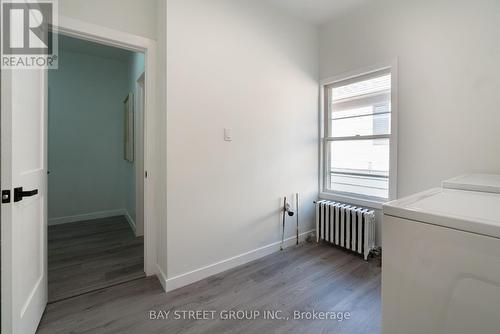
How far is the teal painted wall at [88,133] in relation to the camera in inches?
138

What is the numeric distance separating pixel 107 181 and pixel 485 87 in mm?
5016

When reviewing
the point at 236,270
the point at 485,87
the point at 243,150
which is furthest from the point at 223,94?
the point at 485,87

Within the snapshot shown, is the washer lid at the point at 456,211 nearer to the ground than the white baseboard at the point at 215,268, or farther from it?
farther from it

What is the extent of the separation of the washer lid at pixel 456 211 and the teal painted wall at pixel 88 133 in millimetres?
3473

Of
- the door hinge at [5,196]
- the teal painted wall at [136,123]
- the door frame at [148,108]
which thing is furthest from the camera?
the teal painted wall at [136,123]

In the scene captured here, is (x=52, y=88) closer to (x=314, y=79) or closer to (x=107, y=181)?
(x=107, y=181)

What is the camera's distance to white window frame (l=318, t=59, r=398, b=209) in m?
2.32

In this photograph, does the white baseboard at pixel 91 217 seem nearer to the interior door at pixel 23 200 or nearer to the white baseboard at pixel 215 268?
the white baseboard at pixel 215 268

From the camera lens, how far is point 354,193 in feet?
9.11

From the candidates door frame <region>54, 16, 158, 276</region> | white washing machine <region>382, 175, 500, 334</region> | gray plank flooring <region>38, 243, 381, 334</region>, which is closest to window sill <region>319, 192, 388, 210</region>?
gray plank flooring <region>38, 243, 381, 334</region>

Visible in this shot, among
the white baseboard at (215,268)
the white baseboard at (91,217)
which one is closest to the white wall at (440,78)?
the white baseboard at (215,268)

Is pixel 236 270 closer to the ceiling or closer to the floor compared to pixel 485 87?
closer to the floor

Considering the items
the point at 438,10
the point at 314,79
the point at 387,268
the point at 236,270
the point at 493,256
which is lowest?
the point at 236,270

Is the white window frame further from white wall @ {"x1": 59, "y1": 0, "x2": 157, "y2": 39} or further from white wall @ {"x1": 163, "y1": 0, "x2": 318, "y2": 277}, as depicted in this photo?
white wall @ {"x1": 59, "y1": 0, "x2": 157, "y2": 39}
